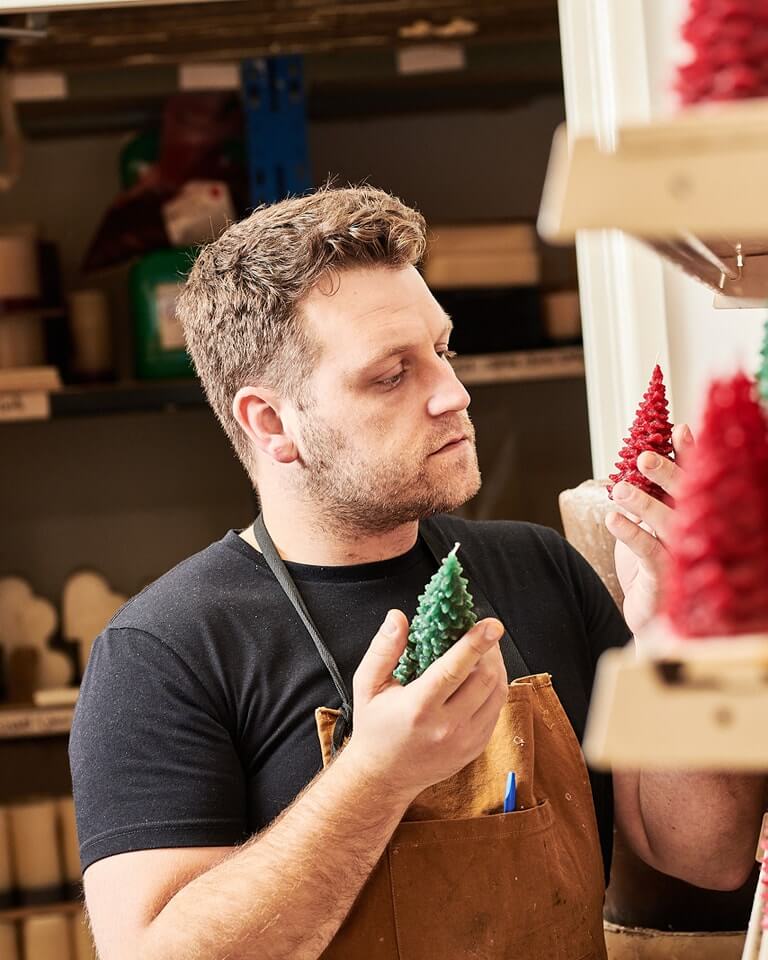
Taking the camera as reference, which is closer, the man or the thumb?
the thumb

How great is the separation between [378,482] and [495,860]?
1.48ft

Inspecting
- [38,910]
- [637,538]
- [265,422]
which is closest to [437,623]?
[637,538]

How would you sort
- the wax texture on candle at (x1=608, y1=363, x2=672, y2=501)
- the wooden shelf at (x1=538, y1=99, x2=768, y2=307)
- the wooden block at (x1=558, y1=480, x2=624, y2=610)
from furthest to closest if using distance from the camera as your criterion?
1. the wooden block at (x1=558, y1=480, x2=624, y2=610)
2. the wax texture on candle at (x1=608, y1=363, x2=672, y2=501)
3. the wooden shelf at (x1=538, y1=99, x2=768, y2=307)

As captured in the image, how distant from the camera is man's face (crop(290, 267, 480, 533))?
152cm

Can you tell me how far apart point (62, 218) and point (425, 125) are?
3.12 feet

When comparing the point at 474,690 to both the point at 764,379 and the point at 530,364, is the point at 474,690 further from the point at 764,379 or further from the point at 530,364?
the point at 530,364

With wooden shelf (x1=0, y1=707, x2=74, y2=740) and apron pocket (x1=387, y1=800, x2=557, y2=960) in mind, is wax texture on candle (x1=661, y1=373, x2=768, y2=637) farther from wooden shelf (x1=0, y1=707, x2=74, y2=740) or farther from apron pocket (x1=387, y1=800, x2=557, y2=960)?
wooden shelf (x1=0, y1=707, x2=74, y2=740)

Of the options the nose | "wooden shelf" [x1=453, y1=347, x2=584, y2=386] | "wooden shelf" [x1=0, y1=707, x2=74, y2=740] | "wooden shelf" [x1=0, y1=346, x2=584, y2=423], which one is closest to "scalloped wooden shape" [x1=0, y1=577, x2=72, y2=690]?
"wooden shelf" [x1=0, y1=707, x2=74, y2=740]

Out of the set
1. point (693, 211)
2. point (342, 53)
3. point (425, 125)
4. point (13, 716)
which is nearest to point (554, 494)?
point (425, 125)

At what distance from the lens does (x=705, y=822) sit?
1.52 m

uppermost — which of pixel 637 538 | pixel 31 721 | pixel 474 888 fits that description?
pixel 637 538

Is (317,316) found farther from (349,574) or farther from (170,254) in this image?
(170,254)

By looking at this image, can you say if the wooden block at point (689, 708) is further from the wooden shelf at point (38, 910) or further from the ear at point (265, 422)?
the wooden shelf at point (38, 910)

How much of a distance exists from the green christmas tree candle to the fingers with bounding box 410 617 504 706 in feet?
0.16
